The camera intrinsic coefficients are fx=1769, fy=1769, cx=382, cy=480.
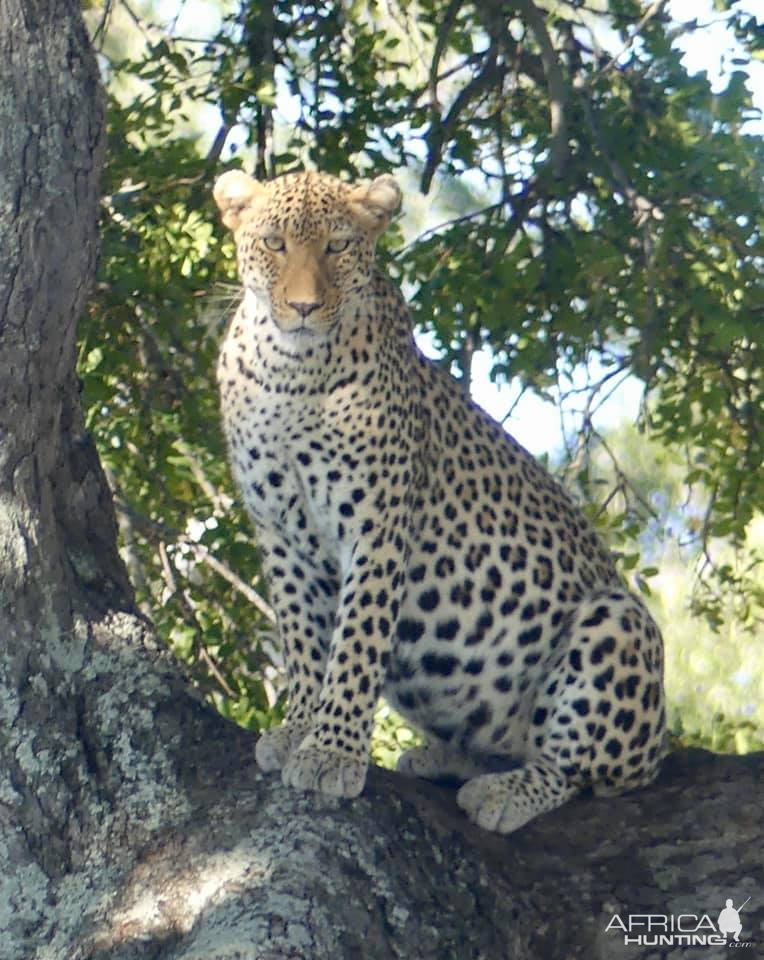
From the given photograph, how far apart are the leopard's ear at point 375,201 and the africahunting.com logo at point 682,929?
7.97 ft

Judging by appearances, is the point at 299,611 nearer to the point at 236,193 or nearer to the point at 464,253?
the point at 236,193

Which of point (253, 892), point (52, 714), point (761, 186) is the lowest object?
point (253, 892)

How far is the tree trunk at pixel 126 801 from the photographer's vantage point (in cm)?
488

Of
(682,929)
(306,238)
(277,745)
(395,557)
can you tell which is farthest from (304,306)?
(682,929)

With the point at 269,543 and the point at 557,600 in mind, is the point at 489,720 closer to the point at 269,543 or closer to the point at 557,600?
the point at 557,600

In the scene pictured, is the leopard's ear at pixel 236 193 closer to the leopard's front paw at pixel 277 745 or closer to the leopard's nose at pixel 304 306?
the leopard's nose at pixel 304 306

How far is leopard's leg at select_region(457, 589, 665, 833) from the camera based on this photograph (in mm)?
5887

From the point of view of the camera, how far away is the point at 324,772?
5344mm

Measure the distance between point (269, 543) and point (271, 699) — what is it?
2.99m

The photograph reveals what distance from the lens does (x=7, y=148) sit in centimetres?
532

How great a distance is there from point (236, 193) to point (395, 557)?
138cm

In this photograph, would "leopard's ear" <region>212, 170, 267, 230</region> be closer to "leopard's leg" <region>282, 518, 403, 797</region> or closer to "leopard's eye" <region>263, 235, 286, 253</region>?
"leopard's eye" <region>263, 235, 286, 253</region>

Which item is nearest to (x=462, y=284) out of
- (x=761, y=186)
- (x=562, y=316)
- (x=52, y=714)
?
(x=562, y=316)

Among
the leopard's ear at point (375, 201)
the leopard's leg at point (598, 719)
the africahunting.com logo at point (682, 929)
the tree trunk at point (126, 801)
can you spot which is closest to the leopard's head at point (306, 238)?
the leopard's ear at point (375, 201)
